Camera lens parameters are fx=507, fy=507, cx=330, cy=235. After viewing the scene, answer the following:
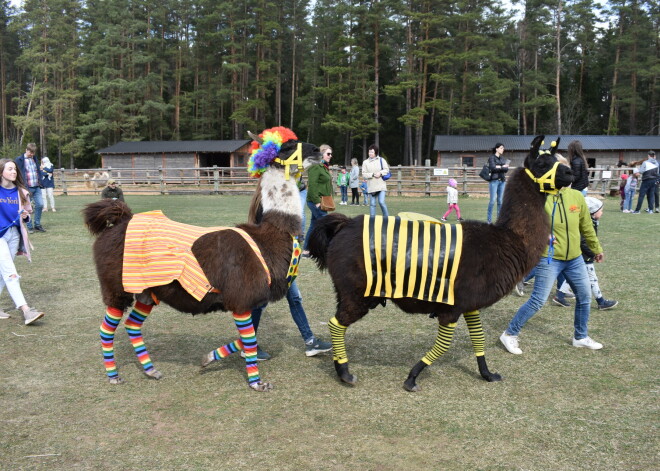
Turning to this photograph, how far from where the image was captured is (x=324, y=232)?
4504 mm

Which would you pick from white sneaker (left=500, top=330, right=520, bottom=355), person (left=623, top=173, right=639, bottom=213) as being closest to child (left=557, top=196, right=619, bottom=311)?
white sneaker (left=500, top=330, right=520, bottom=355)

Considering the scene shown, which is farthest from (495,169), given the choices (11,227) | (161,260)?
(11,227)

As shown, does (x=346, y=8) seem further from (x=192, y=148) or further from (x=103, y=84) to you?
(x=103, y=84)

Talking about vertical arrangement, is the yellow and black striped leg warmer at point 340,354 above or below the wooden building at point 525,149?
below

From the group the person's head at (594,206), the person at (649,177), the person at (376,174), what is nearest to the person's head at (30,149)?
the person at (376,174)

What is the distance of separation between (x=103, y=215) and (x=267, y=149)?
1.53 m

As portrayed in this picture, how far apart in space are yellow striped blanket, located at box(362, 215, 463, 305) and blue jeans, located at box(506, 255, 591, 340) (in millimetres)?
1494

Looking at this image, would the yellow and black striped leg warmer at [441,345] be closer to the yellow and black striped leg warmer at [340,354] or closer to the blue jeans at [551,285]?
the yellow and black striped leg warmer at [340,354]

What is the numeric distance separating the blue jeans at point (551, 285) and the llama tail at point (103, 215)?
392 centimetres

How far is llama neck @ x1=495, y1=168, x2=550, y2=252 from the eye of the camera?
4.29 m

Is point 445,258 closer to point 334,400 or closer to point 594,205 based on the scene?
point 334,400

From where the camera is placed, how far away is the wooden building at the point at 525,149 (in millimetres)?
37094

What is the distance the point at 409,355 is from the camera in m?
5.11

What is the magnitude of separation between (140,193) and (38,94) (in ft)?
101
